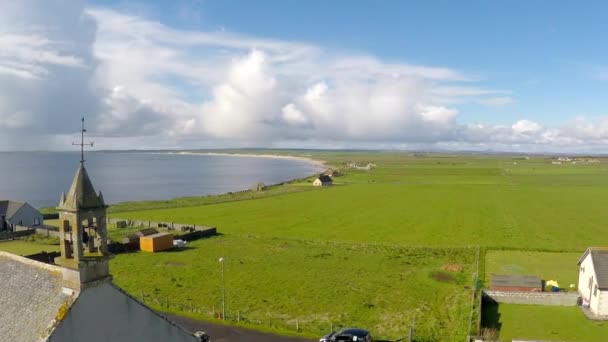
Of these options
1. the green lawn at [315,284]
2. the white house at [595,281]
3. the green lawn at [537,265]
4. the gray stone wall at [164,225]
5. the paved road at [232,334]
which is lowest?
the green lawn at [537,265]

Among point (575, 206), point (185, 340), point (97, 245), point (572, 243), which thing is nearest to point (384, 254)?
point (572, 243)

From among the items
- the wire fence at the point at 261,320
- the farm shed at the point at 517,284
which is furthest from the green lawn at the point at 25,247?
the farm shed at the point at 517,284

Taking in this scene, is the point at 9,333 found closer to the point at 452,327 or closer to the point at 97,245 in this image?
the point at 97,245

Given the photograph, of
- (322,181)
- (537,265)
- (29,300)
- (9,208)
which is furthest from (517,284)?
(322,181)

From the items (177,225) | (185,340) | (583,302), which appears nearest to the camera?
(185,340)

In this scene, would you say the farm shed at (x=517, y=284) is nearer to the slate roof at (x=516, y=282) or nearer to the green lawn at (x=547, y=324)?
the slate roof at (x=516, y=282)

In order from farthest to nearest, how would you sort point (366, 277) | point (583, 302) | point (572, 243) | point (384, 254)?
point (572, 243) → point (384, 254) → point (366, 277) → point (583, 302)
